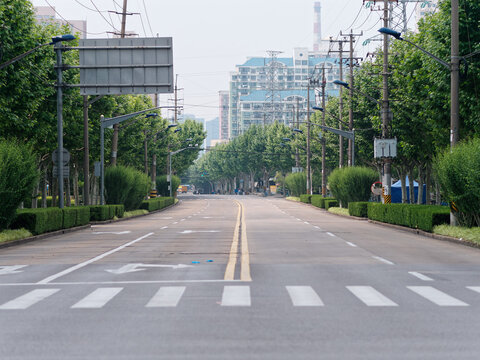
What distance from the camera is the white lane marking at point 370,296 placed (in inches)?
405

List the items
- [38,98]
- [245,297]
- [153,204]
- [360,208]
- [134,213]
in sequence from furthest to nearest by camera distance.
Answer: [153,204]
[134,213]
[360,208]
[38,98]
[245,297]

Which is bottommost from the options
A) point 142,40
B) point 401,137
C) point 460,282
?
point 460,282

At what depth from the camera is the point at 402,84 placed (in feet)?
137

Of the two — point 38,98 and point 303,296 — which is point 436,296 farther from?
point 38,98

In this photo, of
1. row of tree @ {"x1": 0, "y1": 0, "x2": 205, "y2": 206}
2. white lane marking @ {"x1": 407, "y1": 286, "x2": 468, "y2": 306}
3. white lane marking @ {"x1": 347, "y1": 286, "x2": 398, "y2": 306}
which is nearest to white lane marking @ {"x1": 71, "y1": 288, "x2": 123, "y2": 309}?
white lane marking @ {"x1": 347, "y1": 286, "x2": 398, "y2": 306}

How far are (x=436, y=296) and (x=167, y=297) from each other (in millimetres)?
3912

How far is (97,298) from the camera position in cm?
1090

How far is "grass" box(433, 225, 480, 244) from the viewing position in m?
22.4

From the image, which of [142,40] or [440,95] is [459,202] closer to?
[440,95]

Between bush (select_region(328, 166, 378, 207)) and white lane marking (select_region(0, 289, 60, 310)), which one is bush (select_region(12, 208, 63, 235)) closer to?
white lane marking (select_region(0, 289, 60, 310))

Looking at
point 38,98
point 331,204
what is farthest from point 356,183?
point 38,98

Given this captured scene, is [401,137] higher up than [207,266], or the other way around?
[401,137]

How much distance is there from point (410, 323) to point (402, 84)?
34492mm

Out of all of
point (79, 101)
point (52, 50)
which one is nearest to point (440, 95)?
point (52, 50)
